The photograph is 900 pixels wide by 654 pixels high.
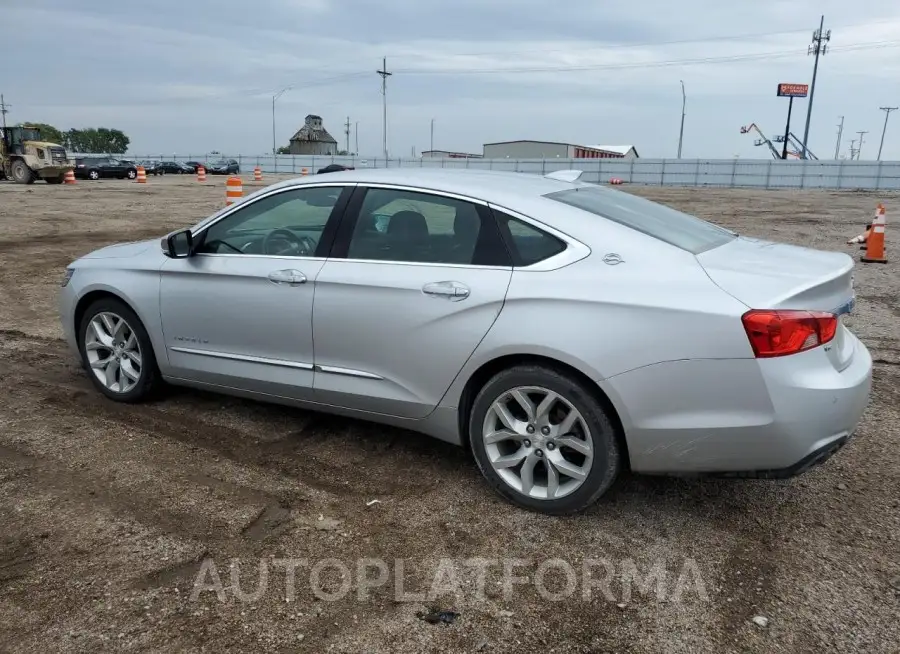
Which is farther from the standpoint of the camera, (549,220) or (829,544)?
(549,220)

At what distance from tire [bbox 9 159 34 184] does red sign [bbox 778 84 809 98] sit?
228 feet

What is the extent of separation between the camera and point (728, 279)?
9.82ft

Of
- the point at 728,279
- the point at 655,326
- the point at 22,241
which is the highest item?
the point at 728,279

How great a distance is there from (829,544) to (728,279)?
4.05 feet

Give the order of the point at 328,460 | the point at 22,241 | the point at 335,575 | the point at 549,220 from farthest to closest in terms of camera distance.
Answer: the point at 22,241 → the point at 328,460 → the point at 549,220 → the point at 335,575

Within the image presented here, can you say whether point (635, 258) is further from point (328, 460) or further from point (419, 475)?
point (328, 460)

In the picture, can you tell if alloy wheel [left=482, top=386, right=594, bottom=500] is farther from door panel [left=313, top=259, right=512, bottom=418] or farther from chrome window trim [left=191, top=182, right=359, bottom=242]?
chrome window trim [left=191, top=182, right=359, bottom=242]

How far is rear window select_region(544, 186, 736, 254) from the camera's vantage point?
3.44 metres

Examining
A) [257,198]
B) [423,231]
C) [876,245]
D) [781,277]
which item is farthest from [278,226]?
[876,245]

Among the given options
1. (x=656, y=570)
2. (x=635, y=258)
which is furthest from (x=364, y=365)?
(x=656, y=570)

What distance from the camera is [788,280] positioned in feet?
9.93

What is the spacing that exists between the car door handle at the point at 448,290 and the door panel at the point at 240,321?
2.36 ft

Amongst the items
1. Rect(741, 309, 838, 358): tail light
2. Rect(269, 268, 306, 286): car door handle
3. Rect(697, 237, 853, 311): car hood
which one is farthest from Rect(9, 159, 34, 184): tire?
Rect(741, 309, 838, 358): tail light

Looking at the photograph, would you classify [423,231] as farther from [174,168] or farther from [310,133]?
[310,133]
